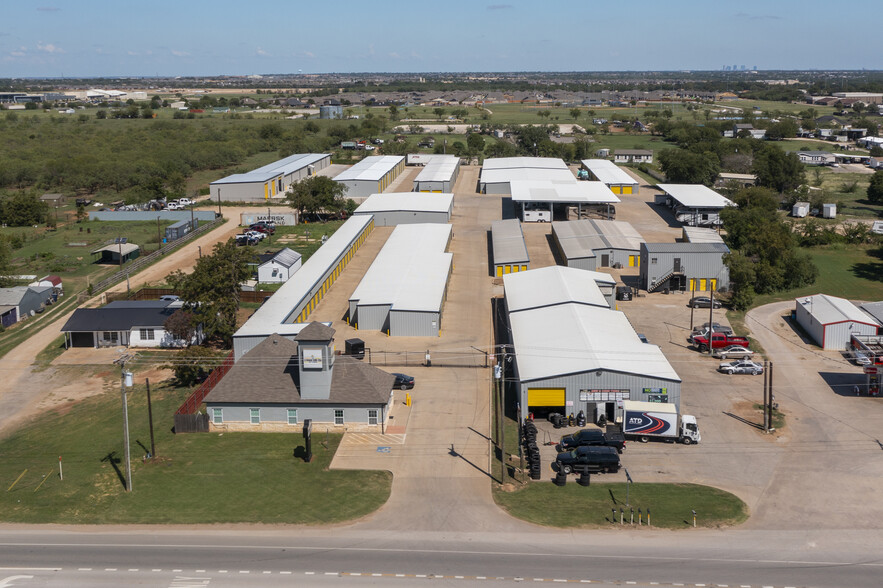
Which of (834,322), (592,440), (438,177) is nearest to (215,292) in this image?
(592,440)

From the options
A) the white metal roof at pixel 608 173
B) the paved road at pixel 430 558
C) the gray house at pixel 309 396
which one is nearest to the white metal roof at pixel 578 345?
the gray house at pixel 309 396

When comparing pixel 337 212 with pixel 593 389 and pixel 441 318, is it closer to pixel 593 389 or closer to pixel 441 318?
pixel 441 318

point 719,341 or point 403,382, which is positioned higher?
point 719,341

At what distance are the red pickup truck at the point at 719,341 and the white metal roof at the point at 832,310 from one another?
4795mm

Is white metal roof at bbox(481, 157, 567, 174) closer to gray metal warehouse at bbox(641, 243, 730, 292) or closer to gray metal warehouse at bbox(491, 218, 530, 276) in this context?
gray metal warehouse at bbox(491, 218, 530, 276)

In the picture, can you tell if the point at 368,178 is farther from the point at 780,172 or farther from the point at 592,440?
the point at 592,440

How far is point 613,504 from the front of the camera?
28172 millimetres

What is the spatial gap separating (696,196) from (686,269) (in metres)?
28.4

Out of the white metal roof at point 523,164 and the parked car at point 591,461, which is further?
the white metal roof at point 523,164

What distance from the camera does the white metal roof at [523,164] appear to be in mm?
106250

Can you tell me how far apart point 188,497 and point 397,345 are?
17838 millimetres

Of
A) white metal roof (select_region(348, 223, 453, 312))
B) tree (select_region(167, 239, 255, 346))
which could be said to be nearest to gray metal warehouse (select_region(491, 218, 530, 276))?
white metal roof (select_region(348, 223, 453, 312))

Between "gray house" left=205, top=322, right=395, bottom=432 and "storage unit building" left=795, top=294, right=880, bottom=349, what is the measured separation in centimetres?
2541

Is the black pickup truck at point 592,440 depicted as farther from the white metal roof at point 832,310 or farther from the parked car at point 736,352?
the white metal roof at point 832,310
